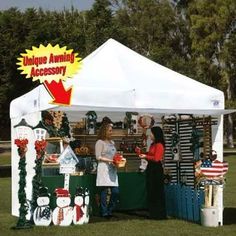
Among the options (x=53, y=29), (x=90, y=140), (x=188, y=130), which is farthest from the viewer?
(x=53, y=29)

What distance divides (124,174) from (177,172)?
1154 millimetres

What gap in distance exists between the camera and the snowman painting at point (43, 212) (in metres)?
11.3

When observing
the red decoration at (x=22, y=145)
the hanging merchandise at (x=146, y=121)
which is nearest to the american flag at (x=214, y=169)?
the red decoration at (x=22, y=145)

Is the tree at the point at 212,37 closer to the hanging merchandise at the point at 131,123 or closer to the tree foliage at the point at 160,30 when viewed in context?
the tree foliage at the point at 160,30

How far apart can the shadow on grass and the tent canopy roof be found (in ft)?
6.52

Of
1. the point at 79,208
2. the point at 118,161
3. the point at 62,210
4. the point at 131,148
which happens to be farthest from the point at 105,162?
the point at 131,148

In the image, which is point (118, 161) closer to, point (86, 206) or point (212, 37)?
point (86, 206)

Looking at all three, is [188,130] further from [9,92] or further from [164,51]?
[164,51]

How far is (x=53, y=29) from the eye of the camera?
31.8m

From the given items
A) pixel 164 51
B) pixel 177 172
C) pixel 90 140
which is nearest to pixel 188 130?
pixel 177 172

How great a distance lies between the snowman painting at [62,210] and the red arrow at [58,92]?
1.87 meters

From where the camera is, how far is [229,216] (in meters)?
12.5

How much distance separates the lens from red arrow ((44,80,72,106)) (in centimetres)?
1023

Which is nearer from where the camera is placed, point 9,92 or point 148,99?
point 148,99
